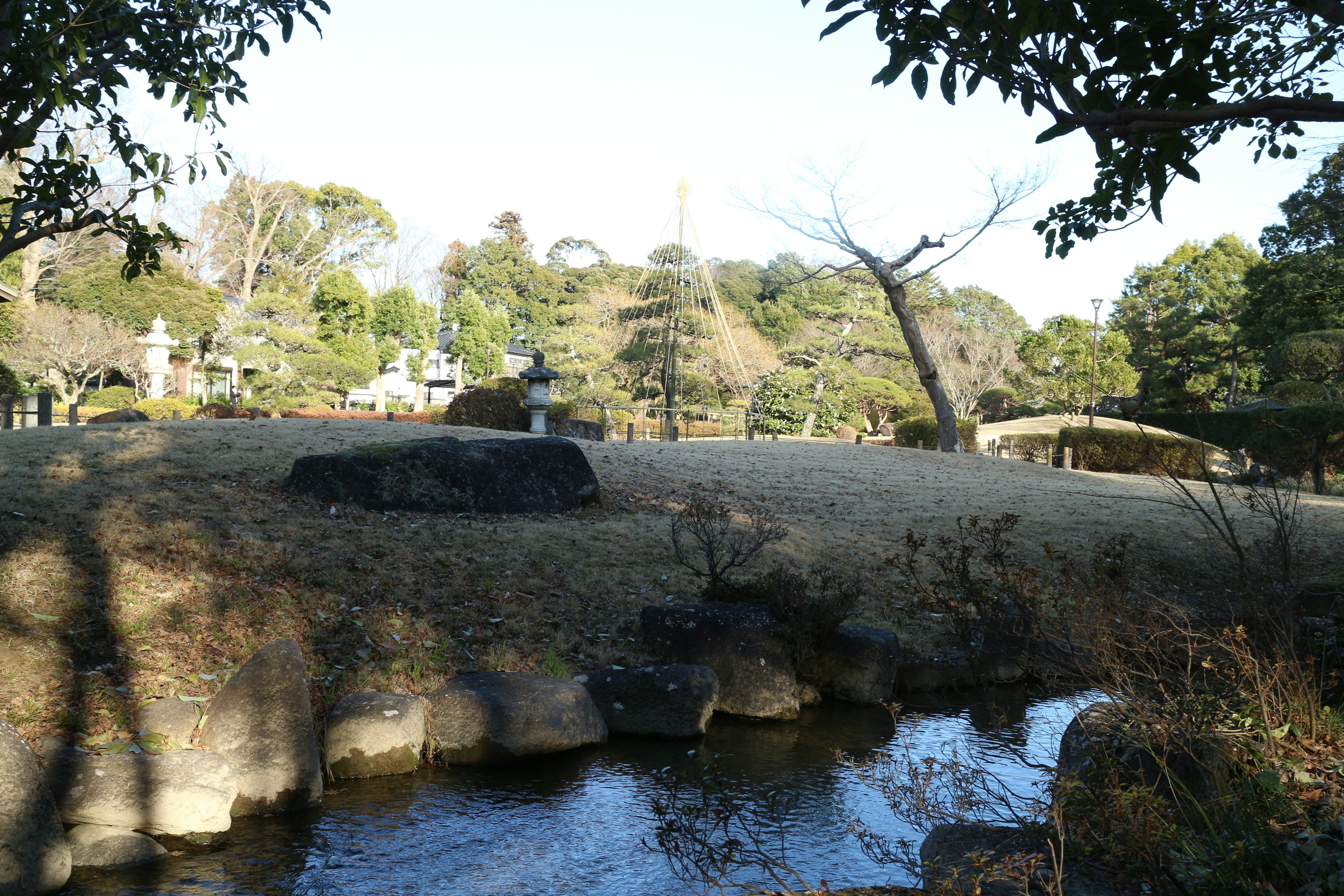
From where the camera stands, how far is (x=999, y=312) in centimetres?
5328

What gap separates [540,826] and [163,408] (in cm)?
2390

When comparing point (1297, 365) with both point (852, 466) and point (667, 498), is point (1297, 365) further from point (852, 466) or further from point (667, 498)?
point (667, 498)

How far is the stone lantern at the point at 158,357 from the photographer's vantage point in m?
30.3

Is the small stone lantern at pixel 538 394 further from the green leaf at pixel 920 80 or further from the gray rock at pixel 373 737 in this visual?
the green leaf at pixel 920 80

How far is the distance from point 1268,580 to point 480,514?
725 cm

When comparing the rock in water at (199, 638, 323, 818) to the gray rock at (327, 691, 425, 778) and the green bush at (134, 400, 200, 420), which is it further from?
the green bush at (134, 400, 200, 420)

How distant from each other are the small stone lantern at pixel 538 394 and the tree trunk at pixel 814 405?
517 inches

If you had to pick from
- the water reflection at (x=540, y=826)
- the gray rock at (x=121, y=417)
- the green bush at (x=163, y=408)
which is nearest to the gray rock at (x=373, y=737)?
the water reflection at (x=540, y=826)

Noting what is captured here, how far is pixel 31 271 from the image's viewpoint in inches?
1237

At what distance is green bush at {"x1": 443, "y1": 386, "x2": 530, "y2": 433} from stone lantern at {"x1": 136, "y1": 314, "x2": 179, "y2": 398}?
17.4 meters

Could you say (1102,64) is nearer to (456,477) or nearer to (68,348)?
(456,477)

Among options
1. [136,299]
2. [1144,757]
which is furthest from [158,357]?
[1144,757]

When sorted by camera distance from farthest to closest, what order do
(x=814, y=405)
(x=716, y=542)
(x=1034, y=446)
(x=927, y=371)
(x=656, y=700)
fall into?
(x=814, y=405) → (x=1034, y=446) → (x=927, y=371) → (x=716, y=542) → (x=656, y=700)

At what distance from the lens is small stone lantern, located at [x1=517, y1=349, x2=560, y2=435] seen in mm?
18188
